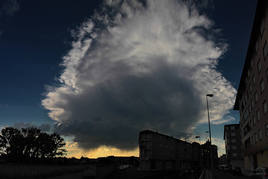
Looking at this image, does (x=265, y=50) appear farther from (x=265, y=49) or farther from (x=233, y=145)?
(x=233, y=145)

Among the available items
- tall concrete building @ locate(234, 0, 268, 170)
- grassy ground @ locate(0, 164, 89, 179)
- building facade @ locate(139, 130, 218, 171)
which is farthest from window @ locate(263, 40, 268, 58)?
building facade @ locate(139, 130, 218, 171)

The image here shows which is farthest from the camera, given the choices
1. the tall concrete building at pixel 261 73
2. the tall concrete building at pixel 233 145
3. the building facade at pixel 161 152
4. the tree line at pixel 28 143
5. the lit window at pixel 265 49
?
the tall concrete building at pixel 233 145

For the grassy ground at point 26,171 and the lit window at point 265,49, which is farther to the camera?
the lit window at point 265,49

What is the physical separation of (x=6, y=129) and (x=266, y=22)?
216 feet

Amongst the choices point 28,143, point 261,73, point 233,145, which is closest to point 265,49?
point 261,73

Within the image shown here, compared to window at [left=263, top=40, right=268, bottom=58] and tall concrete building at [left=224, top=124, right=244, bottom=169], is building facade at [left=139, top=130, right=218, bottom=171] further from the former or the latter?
window at [left=263, top=40, right=268, bottom=58]

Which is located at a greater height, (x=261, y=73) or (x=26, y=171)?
(x=261, y=73)

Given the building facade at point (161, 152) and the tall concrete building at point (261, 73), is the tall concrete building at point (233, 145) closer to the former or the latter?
the building facade at point (161, 152)

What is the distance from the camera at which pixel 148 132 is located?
10125cm

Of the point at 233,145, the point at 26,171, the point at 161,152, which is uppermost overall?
the point at 26,171

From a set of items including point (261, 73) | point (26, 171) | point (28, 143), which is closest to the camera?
point (26, 171)

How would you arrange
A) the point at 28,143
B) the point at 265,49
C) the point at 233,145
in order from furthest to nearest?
the point at 233,145
the point at 28,143
the point at 265,49

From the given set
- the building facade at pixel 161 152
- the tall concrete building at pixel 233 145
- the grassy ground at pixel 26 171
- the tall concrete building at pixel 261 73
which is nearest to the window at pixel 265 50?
the tall concrete building at pixel 261 73

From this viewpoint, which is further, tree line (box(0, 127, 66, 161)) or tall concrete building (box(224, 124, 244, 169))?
tall concrete building (box(224, 124, 244, 169))
